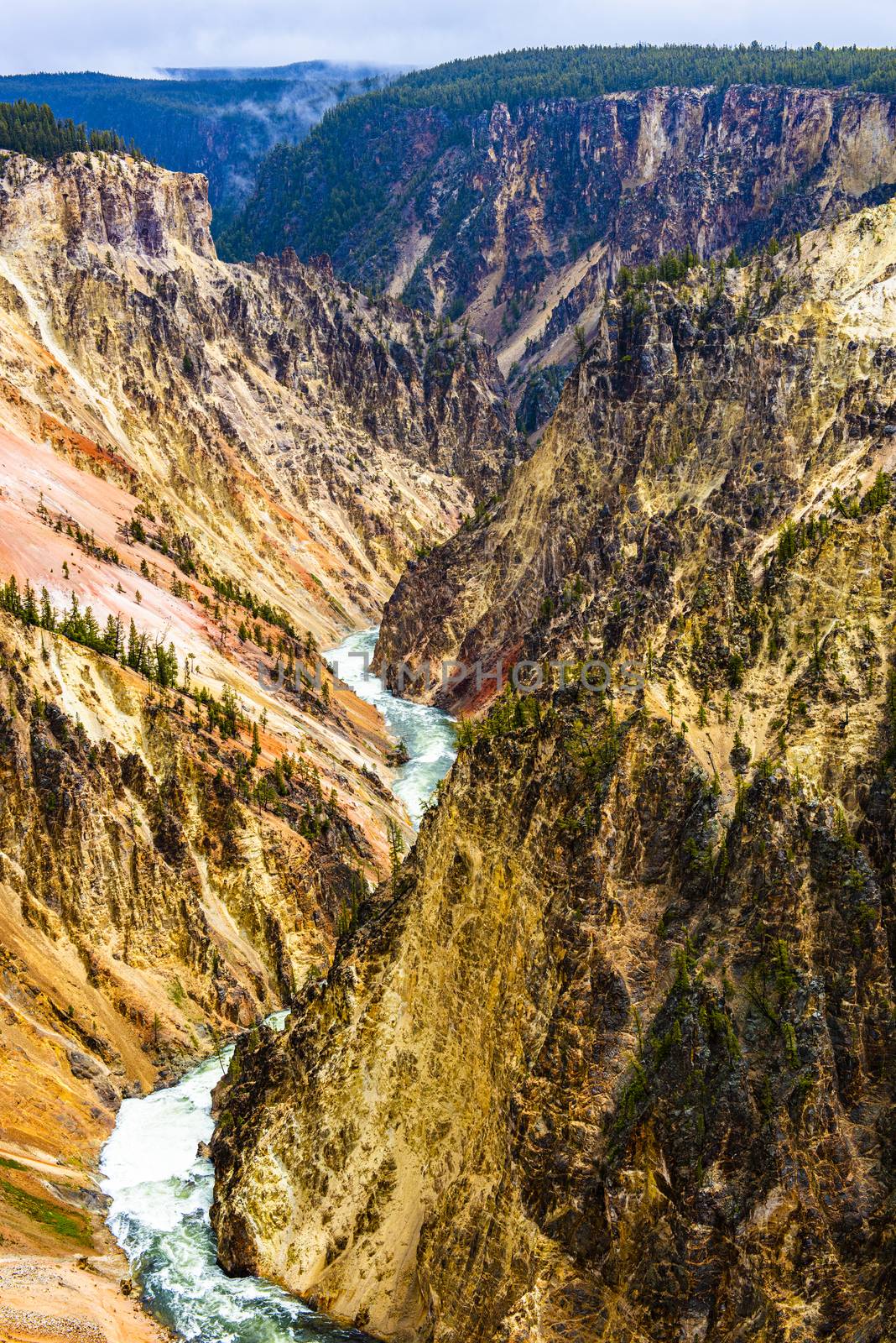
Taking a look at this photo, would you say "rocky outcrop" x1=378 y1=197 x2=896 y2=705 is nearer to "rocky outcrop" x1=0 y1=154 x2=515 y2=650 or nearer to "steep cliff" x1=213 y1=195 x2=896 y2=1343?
"steep cliff" x1=213 y1=195 x2=896 y2=1343

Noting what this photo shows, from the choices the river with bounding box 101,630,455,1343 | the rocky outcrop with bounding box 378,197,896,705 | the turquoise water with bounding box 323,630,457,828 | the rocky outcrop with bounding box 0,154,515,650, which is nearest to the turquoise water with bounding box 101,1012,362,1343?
the river with bounding box 101,630,455,1343

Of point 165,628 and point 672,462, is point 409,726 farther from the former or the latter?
point 672,462

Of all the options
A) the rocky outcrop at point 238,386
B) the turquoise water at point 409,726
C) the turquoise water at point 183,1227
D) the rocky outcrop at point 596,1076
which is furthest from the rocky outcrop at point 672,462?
the rocky outcrop at point 238,386

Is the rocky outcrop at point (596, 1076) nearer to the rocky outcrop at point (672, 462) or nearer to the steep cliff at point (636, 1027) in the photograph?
the steep cliff at point (636, 1027)

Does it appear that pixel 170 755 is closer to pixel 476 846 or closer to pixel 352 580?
pixel 476 846

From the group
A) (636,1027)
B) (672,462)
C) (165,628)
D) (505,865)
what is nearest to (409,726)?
(165,628)

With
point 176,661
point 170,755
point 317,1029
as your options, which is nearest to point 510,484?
point 176,661
